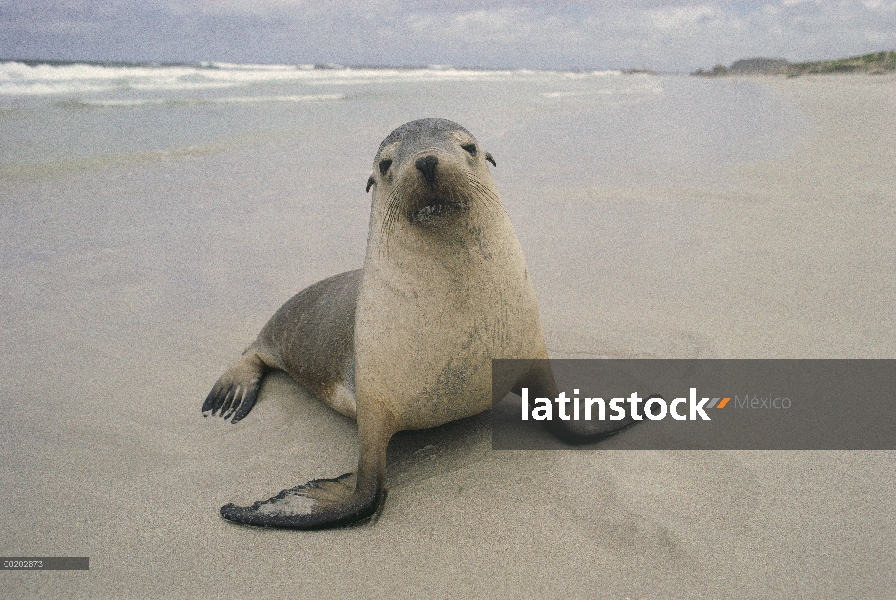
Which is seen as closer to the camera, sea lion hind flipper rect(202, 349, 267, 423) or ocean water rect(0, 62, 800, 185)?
sea lion hind flipper rect(202, 349, 267, 423)

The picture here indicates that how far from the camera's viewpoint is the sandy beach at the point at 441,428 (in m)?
2.12

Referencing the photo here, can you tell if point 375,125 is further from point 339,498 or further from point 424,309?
point 339,498

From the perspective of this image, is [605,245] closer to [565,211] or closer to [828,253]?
[565,211]
